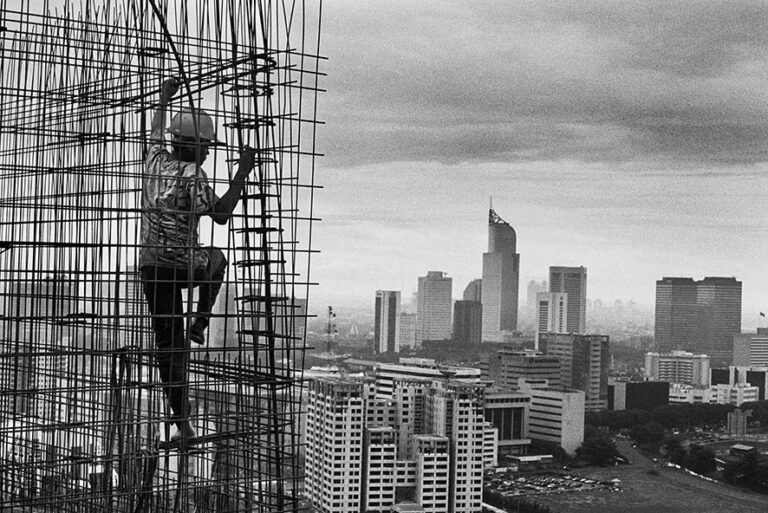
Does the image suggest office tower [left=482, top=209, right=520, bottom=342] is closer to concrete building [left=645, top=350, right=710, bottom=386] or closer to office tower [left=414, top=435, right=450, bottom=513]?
concrete building [left=645, top=350, right=710, bottom=386]

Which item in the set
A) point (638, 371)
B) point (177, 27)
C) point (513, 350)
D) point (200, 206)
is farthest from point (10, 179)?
point (638, 371)

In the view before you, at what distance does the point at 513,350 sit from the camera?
23.8 meters

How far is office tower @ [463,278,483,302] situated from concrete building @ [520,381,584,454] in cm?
902

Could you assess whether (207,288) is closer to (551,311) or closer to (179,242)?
(179,242)

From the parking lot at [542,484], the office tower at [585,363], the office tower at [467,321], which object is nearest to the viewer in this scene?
the parking lot at [542,484]

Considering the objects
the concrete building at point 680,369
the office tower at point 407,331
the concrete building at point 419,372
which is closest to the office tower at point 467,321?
the office tower at point 407,331

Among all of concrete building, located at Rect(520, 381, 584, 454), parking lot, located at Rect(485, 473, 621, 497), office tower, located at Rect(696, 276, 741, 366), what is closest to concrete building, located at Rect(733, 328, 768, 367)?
office tower, located at Rect(696, 276, 741, 366)

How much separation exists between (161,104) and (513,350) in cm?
2250

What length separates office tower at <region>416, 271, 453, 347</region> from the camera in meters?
26.7

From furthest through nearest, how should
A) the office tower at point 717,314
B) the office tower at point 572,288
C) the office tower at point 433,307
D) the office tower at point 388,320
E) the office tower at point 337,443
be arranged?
the office tower at point 572,288
the office tower at point 717,314
the office tower at point 433,307
the office tower at point 388,320
the office tower at point 337,443

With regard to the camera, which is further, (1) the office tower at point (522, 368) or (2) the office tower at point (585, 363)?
(2) the office tower at point (585, 363)

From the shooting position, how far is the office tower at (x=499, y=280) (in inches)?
1109

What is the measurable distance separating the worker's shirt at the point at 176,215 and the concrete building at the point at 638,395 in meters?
23.0

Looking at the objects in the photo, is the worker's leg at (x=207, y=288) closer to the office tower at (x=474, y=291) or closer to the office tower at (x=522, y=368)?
the office tower at (x=522, y=368)
